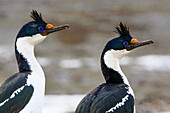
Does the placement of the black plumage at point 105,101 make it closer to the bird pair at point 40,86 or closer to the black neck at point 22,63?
the bird pair at point 40,86

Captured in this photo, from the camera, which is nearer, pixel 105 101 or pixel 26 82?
pixel 105 101

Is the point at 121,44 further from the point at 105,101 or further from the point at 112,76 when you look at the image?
the point at 105,101

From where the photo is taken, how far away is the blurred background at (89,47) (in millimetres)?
11977

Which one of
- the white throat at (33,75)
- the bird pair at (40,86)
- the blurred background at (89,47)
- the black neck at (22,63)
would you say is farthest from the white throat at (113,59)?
the blurred background at (89,47)

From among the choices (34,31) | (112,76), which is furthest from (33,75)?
(112,76)

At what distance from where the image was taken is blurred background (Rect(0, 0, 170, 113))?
39.3 ft

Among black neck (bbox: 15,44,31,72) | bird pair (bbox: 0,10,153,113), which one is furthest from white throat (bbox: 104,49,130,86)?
black neck (bbox: 15,44,31,72)

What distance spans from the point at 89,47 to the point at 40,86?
10.3 meters

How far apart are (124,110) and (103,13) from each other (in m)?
16.3

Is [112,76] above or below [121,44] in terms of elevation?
below

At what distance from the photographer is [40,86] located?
6.47m

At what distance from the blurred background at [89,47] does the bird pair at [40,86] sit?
3562 mm

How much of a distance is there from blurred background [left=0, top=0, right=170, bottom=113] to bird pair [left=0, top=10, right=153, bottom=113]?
11.7 ft

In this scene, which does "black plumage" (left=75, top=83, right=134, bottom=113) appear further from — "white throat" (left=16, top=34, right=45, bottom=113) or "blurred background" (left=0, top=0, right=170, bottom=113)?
"blurred background" (left=0, top=0, right=170, bottom=113)
